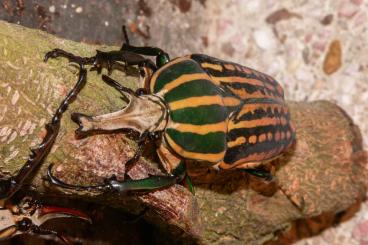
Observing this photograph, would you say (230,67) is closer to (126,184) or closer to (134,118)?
(134,118)

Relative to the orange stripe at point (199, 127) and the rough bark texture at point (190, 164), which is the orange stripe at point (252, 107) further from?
the rough bark texture at point (190, 164)

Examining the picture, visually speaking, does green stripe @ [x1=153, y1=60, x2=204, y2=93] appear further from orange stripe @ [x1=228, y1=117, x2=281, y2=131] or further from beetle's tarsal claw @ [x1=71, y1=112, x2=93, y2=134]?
beetle's tarsal claw @ [x1=71, y1=112, x2=93, y2=134]

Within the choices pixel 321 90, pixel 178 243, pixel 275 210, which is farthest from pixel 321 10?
pixel 178 243

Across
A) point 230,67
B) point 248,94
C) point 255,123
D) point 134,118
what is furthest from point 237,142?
point 134,118

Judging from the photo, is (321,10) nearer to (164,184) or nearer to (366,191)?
(366,191)

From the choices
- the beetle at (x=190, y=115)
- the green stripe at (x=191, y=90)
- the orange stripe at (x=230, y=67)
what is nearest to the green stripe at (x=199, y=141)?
the beetle at (x=190, y=115)

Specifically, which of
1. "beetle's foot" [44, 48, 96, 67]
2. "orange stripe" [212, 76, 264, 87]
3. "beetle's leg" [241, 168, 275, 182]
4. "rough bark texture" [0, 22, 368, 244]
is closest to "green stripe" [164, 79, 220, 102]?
"orange stripe" [212, 76, 264, 87]

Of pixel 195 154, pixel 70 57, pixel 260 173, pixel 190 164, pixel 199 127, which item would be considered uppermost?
pixel 70 57
